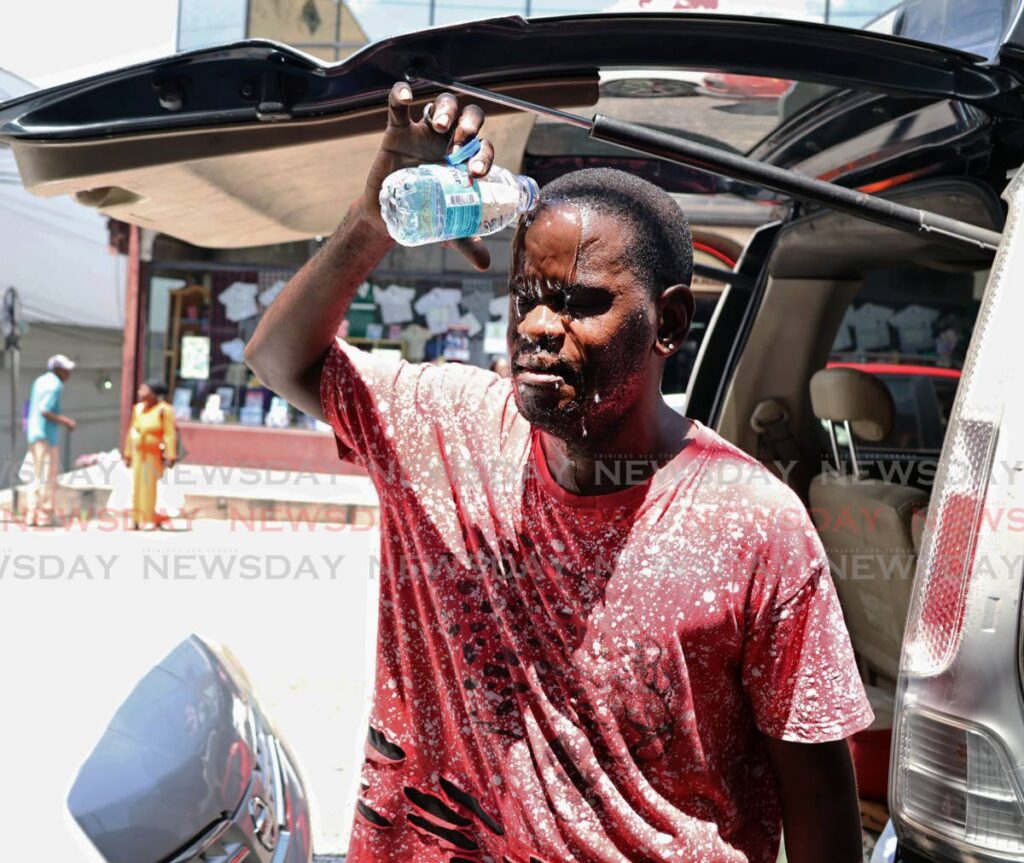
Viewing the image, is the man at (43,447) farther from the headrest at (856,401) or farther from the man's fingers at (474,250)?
the man's fingers at (474,250)

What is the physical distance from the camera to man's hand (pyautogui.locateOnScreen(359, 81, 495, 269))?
1.55m

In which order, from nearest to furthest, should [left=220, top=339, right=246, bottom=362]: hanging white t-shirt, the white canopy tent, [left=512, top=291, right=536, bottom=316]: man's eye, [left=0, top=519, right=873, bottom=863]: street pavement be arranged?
[left=512, top=291, right=536, bottom=316]: man's eye
[left=0, top=519, right=873, bottom=863]: street pavement
[left=220, top=339, right=246, bottom=362]: hanging white t-shirt
the white canopy tent

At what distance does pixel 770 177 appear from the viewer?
1.91m

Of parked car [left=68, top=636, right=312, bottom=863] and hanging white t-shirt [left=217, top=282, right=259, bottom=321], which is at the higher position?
hanging white t-shirt [left=217, top=282, right=259, bottom=321]

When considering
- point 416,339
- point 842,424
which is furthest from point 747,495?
point 416,339

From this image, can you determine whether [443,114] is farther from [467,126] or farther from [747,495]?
[747,495]

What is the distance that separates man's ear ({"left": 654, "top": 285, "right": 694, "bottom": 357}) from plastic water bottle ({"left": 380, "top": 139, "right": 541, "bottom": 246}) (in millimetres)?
252

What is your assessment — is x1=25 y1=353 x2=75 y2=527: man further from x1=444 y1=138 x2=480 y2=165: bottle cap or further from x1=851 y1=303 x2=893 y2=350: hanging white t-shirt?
x1=444 y1=138 x2=480 y2=165: bottle cap

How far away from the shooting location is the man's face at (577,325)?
1.57 metres

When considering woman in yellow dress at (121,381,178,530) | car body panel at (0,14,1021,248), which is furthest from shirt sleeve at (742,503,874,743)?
woman in yellow dress at (121,381,178,530)

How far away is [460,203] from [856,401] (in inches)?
96.0

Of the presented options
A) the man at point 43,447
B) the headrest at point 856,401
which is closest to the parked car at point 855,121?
the headrest at point 856,401

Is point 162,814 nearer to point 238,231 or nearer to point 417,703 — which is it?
point 417,703

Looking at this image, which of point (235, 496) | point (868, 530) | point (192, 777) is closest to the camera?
point (192, 777)
